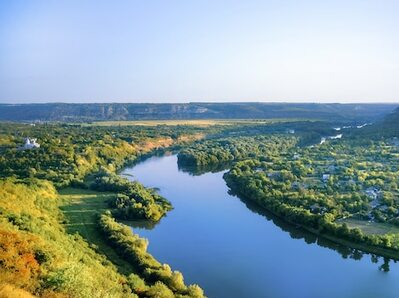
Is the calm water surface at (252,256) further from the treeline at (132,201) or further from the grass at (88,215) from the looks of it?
the grass at (88,215)

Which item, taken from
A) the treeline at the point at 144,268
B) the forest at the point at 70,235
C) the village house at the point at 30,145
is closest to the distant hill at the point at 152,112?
Result: the village house at the point at 30,145

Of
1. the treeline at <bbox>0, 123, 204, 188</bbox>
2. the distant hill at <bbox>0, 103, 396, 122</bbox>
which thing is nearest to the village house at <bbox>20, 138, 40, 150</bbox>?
the treeline at <bbox>0, 123, 204, 188</bbox>

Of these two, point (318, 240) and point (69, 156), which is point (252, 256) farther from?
point (69, 156)

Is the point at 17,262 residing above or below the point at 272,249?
above

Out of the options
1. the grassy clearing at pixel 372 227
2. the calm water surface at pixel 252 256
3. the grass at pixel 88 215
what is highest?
the grass at pixel 88 215

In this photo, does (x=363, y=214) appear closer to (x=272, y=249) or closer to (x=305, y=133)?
(x=272, y=249)

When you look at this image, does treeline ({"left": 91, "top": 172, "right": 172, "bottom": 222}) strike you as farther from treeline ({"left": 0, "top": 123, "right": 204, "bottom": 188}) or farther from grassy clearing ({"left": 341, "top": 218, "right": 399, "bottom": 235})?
grassy clearing ({"left": 341, "top": 218, "right": 399, "bottom": 235})

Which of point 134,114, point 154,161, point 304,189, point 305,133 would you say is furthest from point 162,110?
point 304,189
